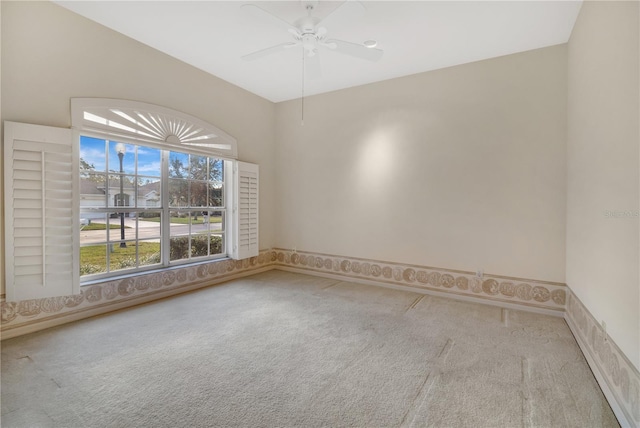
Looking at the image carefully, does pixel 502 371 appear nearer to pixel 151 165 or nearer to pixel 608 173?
pixel 608 173

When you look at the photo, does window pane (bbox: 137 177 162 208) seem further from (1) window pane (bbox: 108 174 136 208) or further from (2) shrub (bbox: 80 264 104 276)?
(2) shrub (bbox: 80 264 104 276)

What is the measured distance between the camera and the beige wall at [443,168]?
330cm

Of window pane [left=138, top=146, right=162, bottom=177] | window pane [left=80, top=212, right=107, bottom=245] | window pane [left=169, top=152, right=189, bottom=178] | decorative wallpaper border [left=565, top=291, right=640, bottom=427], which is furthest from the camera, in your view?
window pane [left=169, top=152, right=189, bottom=178]

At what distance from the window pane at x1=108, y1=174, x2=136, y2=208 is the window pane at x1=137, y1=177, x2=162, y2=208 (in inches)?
3.1

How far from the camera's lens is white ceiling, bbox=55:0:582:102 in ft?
8.86

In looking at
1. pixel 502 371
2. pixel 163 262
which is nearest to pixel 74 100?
pixel 163 262

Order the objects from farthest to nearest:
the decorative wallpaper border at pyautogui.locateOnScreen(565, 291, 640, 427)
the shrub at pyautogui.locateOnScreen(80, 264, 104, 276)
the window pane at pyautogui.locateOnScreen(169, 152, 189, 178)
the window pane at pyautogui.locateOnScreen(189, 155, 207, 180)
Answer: the window pane at pyautogui.locateOnScreen(189, 155, 207, 180)
the window pane at pyautogui.locateOnScreen(169, 152, 189, 178)
the shrub at pyautogui.locateOnScreen(80, 264, 104, 276)
the decorative wallpaper border at pyautogui.locateOnScreen(565, 291, 640, 427)

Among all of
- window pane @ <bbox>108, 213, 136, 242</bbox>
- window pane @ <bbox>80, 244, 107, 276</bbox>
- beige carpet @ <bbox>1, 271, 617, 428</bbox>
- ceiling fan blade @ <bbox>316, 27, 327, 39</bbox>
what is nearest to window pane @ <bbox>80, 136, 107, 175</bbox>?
window pane @ <bbox>108, 213, 136, 242</bbox>

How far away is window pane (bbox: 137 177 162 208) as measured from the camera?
12.0 feet

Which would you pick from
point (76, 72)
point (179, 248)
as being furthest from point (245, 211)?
point (76, 72)

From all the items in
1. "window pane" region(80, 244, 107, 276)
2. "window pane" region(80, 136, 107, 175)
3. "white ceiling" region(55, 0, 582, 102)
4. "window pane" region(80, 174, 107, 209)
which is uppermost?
"white ceiling" region(55, 0, 582, 102)

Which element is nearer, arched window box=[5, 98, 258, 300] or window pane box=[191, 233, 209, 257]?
arched window box=[5, 98, 258, 300]

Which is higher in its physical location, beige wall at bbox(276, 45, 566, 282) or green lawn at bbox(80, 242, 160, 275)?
beige wall at bbox(276, 45, 566, 282)

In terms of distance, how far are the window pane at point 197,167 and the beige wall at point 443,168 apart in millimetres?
1436
